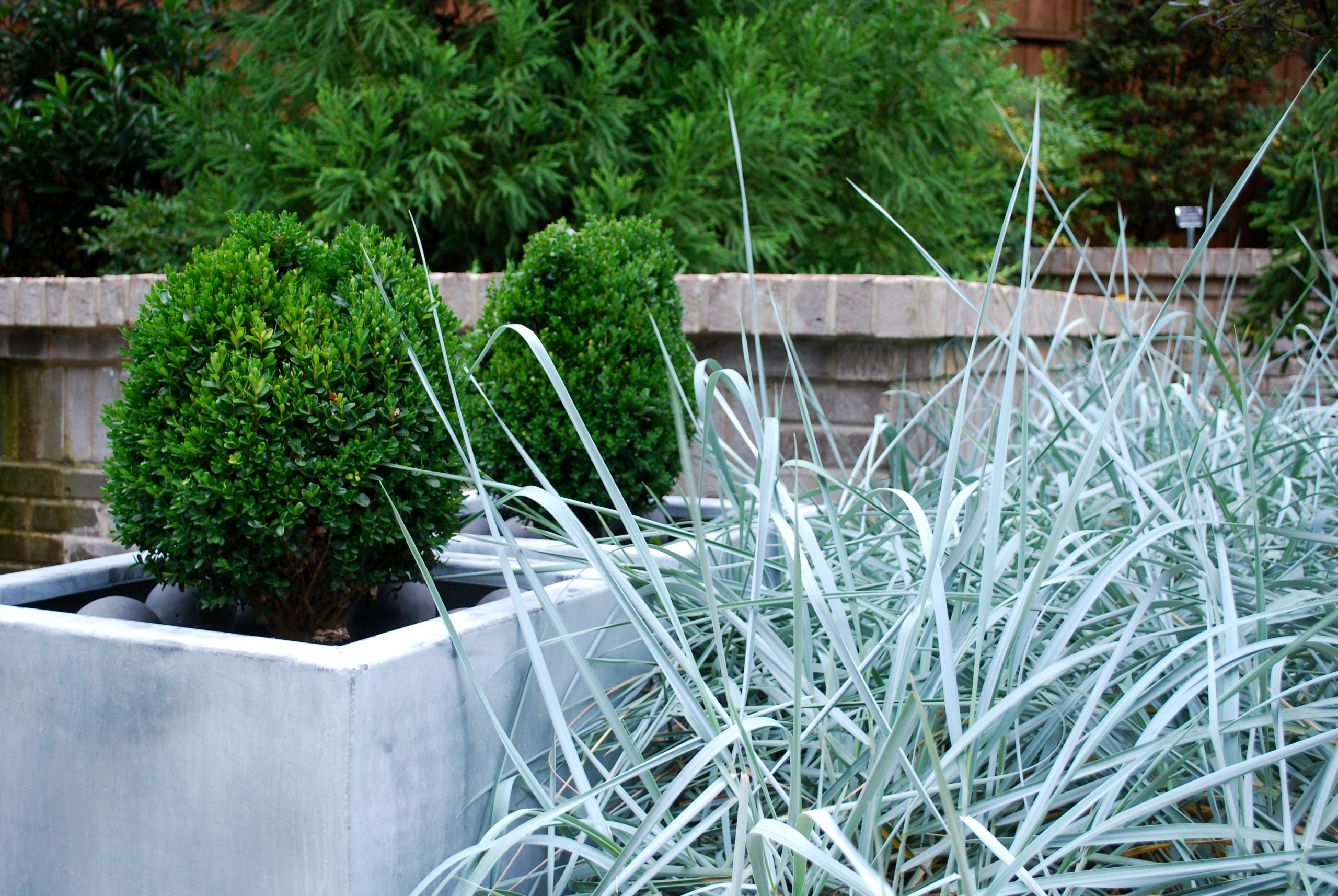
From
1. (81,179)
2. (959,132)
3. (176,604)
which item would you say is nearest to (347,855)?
(176,604)

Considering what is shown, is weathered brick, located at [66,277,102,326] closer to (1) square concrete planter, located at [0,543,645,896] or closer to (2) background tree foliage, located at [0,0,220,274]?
(2) background tree foliage, located at [0,0,220,274]

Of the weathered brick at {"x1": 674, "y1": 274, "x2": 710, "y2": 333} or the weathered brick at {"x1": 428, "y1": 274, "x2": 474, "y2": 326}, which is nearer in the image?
the weathered brick at {"x1": 674, "y1": 274, "x2": 710, "y2": 333}

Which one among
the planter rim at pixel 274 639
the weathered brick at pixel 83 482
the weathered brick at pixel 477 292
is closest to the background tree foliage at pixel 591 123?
the weathered brick at pixel 477 292

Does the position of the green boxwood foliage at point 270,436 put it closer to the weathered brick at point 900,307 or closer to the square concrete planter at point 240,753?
the square concrete planter at point 240,753

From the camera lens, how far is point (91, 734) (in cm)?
102

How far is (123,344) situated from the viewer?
2.58m

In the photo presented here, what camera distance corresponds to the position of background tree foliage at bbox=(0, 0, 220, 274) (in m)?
4.02

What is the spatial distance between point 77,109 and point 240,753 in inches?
159

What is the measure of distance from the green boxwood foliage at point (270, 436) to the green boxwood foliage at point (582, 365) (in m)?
0.51

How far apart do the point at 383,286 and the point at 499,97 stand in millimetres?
2094

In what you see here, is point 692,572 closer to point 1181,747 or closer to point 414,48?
point 1181,747

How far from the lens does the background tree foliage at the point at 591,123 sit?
3.08 meters

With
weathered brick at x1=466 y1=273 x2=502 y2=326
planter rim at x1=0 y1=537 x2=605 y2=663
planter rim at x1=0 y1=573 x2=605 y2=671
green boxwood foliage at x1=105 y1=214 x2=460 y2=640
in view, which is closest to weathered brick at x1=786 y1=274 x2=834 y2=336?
weathered brick at x1=466 y1=273 x2=502 y2=326

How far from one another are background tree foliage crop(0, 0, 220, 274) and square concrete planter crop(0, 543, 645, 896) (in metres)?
3.39
